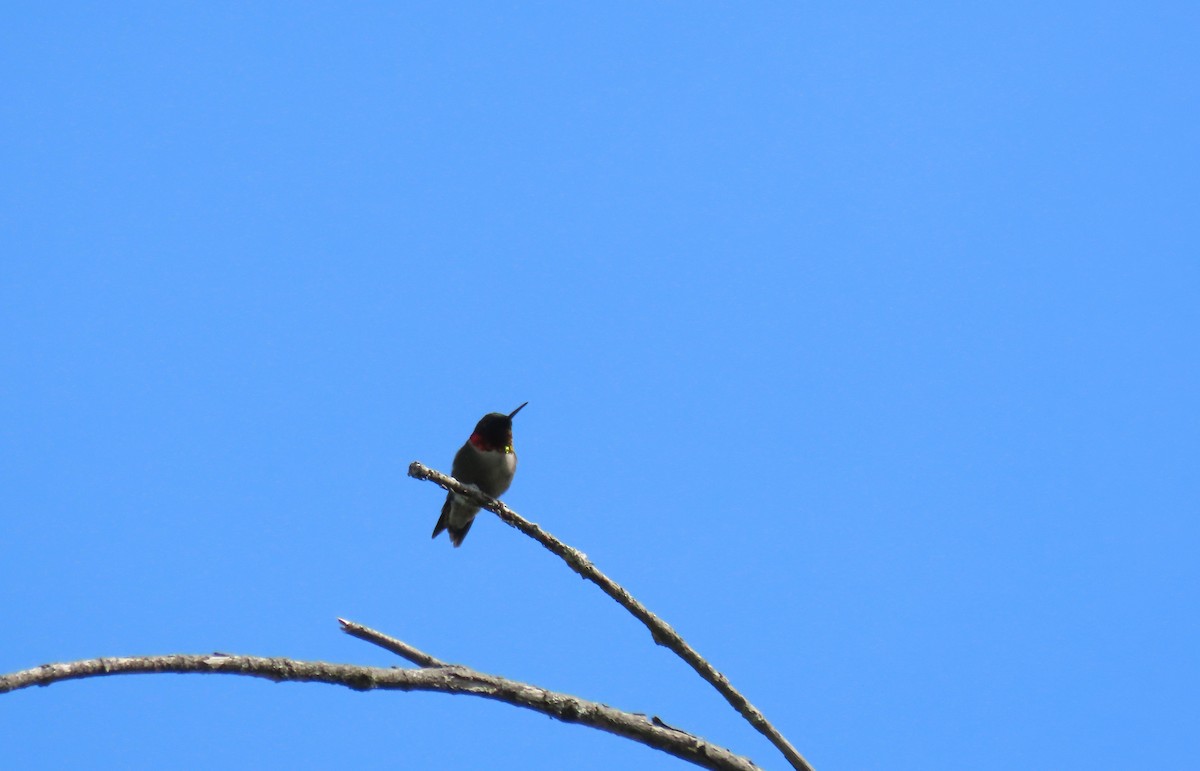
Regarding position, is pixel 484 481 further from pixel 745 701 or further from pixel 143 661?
pixel 143 661

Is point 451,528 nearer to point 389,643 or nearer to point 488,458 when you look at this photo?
point 488,458

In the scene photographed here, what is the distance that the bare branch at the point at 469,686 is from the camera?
259 cm

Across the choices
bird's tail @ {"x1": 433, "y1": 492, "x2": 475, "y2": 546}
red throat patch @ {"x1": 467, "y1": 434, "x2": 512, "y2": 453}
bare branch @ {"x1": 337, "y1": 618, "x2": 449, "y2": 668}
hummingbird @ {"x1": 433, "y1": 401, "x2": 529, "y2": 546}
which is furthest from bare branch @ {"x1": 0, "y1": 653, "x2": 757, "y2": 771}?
bird's tail @ {"x1": 433, "y1": 492, "x2": 475, "y2": 546}

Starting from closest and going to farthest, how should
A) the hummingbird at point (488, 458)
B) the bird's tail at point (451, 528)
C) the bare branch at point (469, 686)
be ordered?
the bare branch at point (469, 686), the hummingbird at point (488, 458), the bird's tail at point (451, 528)

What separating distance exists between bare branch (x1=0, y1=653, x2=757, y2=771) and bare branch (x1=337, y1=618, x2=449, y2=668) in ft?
0.61

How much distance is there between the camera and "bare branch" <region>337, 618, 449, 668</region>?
3.23 m

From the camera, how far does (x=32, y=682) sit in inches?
88.3

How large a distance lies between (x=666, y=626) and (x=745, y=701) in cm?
36

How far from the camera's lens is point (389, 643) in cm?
333

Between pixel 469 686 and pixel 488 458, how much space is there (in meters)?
7.46

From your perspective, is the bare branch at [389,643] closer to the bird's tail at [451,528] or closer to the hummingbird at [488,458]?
the hummingbird at [488,458]

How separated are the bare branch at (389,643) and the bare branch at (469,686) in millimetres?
186

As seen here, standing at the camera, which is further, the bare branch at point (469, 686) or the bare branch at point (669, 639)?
the bare branch at point (669, 639)

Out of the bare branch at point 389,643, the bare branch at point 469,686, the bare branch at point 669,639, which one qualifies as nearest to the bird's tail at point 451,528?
the bare branch at point 669,639
